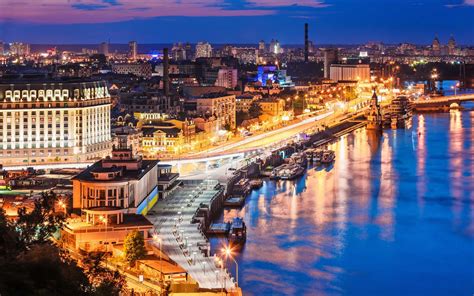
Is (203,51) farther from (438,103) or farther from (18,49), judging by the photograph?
(438,103)

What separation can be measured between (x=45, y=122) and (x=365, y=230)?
5.07 metres

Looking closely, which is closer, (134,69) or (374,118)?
(374,118)

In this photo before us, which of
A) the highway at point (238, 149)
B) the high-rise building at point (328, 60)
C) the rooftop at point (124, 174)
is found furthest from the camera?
the high-rise building at point (328, 60)

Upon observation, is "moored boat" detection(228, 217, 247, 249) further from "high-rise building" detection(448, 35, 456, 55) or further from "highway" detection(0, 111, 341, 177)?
"high-rise building" detection(448, 35, 456, 55)

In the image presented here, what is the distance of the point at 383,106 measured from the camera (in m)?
23.2

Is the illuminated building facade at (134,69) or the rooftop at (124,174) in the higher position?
the illuminated building facade at (134,69)

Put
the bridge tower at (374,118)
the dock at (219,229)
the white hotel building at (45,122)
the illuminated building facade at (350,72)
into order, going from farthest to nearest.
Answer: the illuminated building facade at (350,72) < the bridge tower at (374,118) < the white hotel building at (45,122) < the dock at (219,229)

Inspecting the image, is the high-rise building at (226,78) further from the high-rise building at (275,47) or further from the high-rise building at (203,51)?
the high-rise building at (275,47)

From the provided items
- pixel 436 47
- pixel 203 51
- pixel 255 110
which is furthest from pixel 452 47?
pixel 255 110

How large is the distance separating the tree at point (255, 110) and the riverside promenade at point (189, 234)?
315 inches

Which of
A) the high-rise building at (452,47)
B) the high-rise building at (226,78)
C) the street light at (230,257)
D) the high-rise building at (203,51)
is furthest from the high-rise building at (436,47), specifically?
the street light at (230,257)

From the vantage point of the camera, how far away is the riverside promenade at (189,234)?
6.35m

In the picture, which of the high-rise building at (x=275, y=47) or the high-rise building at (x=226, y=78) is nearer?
the high-rise building at (x=226, y=78)

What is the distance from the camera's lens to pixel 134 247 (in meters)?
6.45
